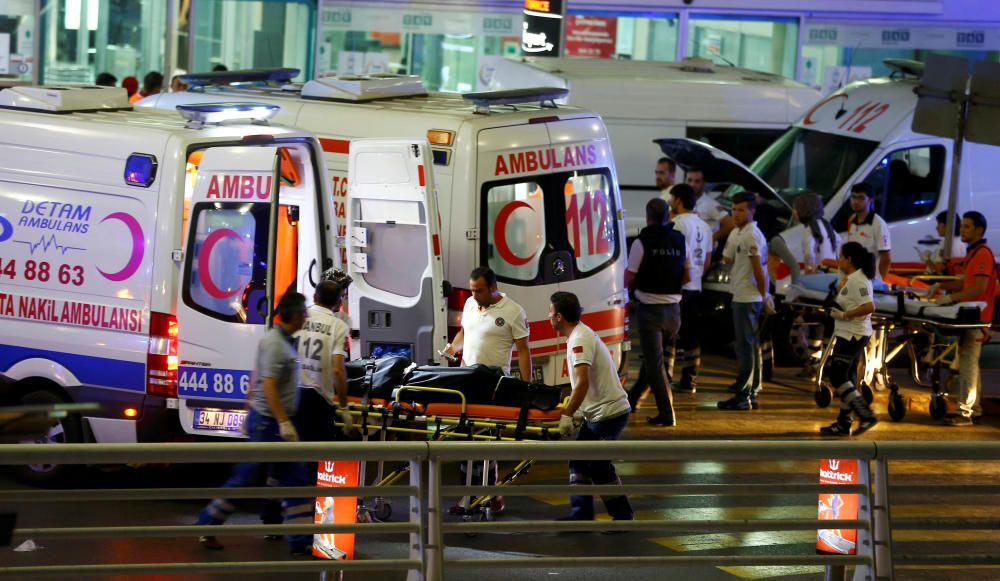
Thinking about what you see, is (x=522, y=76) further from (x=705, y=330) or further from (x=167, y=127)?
(x=167, y=127)

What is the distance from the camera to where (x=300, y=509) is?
8.16 meters

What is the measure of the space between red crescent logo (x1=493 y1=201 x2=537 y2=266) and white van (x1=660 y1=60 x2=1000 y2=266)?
496cm

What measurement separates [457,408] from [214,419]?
165cm

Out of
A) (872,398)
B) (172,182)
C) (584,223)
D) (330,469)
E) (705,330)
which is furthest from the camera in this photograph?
(705,330)

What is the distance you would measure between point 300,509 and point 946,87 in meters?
9.15

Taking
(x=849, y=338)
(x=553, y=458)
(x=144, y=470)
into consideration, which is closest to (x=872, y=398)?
(x=849, y=338)

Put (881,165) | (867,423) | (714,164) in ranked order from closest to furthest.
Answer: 1. (867,423)
2. (714,164)
3. (881,165)

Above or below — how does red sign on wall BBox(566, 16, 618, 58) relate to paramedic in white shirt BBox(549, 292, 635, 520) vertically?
above

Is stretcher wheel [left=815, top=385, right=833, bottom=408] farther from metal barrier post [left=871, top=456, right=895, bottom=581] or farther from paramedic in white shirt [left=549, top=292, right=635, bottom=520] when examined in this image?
metal barrier post [left=871, top=456, right=895, bottom=581]

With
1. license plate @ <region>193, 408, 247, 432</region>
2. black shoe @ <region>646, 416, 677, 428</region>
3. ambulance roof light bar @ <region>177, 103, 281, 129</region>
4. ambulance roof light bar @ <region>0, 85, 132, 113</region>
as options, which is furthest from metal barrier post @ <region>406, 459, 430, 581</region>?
black shoe @ <region>646, 416, 677, 428</region>

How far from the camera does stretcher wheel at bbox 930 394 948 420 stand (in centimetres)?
1338

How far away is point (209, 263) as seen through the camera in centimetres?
→ 973

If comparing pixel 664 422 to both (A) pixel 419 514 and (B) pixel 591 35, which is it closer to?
(A) pixel 419 514

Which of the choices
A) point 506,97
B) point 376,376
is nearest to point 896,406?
point 506,97
